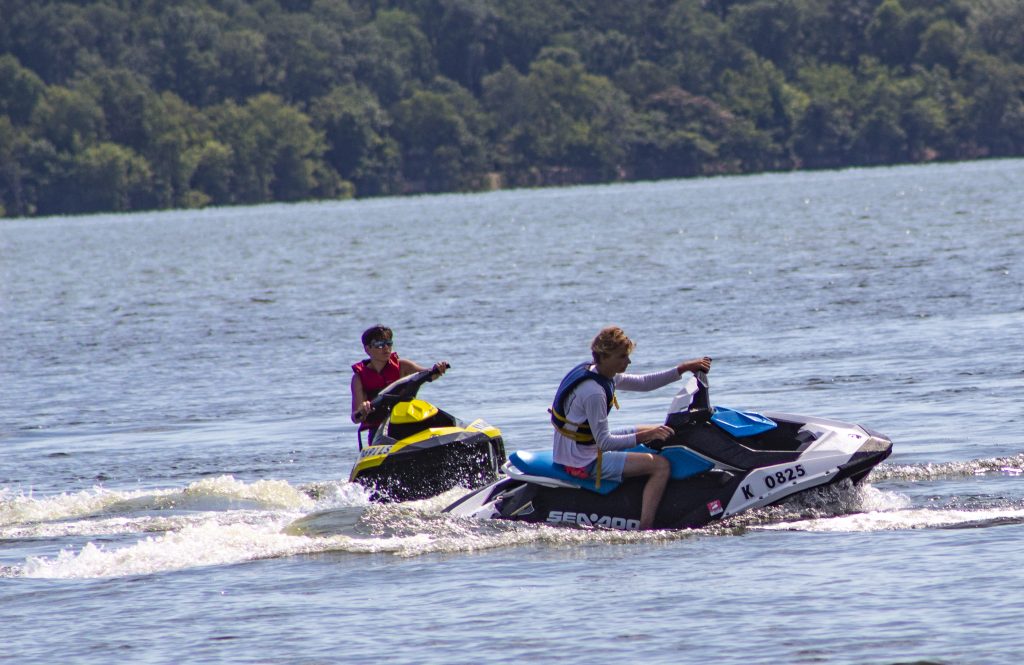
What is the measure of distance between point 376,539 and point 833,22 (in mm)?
166230

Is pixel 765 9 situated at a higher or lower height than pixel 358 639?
higher

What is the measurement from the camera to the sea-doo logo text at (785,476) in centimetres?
1229

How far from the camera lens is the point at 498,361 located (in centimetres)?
2502

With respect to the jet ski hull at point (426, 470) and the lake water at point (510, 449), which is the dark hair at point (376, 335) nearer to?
the jet ski hull at point (426, 470)

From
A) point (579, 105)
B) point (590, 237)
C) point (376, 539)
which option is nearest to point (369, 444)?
point (376, 539)

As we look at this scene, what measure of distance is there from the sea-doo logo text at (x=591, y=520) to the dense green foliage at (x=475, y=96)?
13266cm

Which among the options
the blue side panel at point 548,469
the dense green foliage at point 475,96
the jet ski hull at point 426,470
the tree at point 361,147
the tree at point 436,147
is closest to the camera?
the blue side panel at point 548,469

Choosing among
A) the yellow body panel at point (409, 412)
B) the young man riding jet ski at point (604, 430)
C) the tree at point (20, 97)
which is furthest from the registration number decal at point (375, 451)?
the tree at point (20, 97)

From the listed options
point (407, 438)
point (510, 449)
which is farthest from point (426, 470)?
point (510, 449)

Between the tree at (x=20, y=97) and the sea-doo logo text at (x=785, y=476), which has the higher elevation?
the tree at (x=20, y=97)

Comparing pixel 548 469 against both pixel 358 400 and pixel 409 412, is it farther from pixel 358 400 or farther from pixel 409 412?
pixel 358 400

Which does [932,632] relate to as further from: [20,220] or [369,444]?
[20,220]

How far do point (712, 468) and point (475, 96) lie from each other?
166141mm

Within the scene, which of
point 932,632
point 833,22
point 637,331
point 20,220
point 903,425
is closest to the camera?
point 932,632
